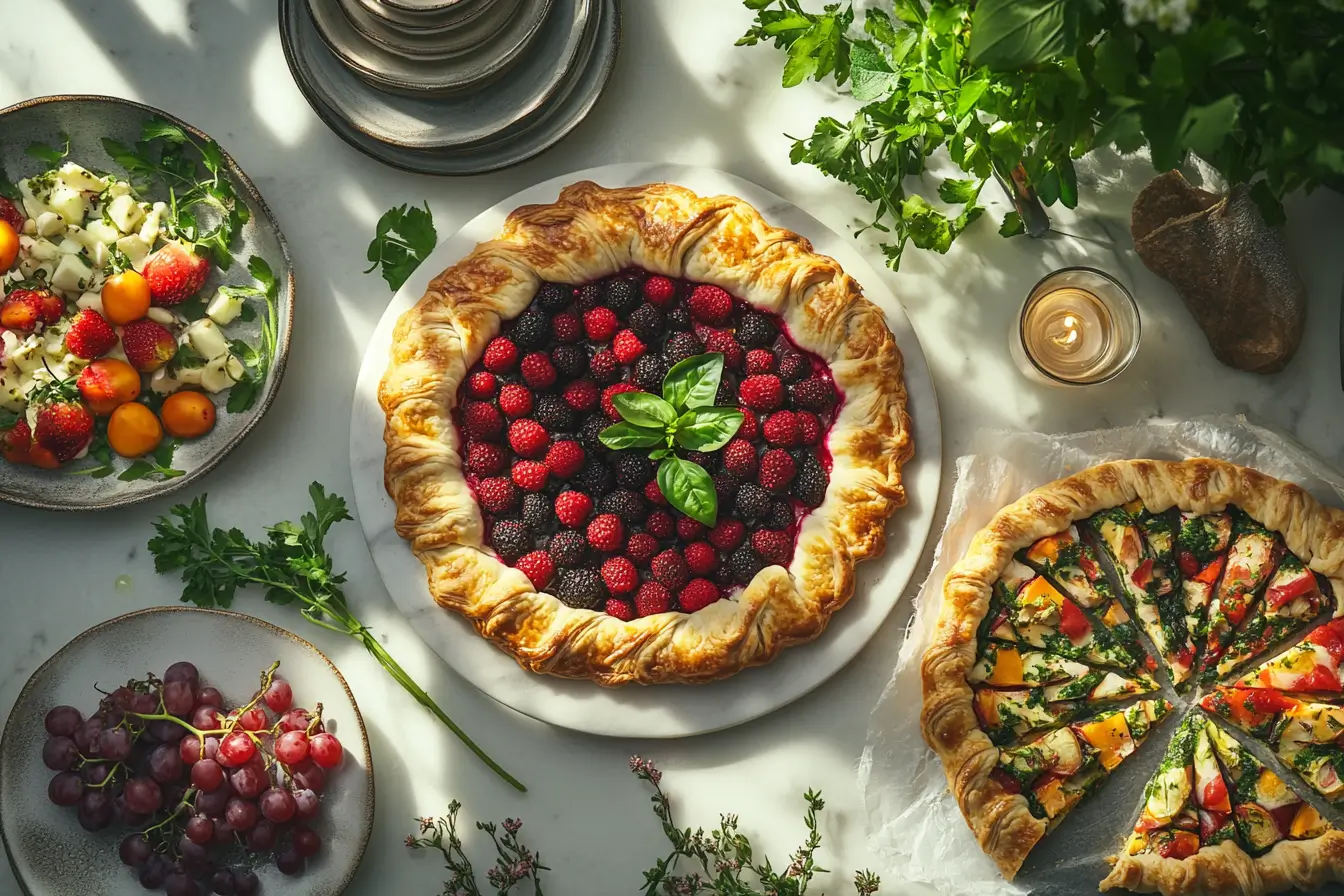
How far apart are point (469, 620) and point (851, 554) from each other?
1.13 metres

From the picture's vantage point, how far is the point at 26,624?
3740 mm

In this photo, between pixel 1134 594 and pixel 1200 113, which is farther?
pixel 1134 594

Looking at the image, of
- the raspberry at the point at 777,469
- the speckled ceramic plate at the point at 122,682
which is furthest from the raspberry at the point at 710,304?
the speckled ceramic plate at the point at 122,682

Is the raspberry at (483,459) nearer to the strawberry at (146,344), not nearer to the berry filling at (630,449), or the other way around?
the berry filling at (630,449)

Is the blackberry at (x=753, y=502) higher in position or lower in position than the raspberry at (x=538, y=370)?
lower

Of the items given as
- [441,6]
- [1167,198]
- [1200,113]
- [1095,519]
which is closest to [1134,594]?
[1095,519]

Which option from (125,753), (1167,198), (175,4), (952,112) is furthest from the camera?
(175,4)

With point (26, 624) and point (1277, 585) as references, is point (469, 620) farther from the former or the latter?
point (1277, 585)

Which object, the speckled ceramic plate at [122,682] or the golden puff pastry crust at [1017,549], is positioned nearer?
the golden puff pastry crust at [1017,549]

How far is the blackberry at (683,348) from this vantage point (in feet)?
11.5

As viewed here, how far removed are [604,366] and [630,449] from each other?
260 millimetres

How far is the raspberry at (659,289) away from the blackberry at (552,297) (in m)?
0.24

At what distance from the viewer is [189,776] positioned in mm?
3465

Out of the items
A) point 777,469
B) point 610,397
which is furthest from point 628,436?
point 777,469
